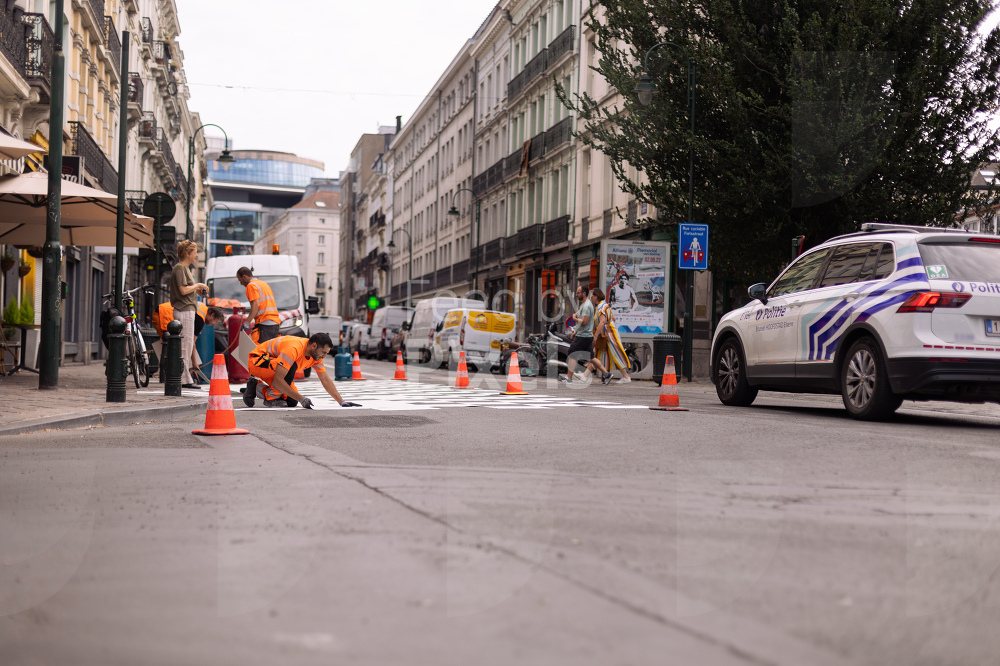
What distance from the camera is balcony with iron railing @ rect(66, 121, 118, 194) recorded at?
30172 millimetres

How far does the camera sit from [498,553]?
14.5 ft

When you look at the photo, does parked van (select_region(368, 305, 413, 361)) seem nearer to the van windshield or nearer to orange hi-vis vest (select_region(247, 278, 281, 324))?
the van windshield

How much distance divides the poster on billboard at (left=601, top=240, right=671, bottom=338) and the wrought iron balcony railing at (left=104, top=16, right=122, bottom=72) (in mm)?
20489

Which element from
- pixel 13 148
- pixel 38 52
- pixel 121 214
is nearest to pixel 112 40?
pixel 38 52

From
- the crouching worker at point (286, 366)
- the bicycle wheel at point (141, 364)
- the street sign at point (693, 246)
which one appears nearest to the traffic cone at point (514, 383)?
the crouching worker at point (286, 366)

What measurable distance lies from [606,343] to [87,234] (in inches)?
373

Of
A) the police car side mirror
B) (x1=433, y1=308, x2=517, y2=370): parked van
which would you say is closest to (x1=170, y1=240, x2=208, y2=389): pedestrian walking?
the police car side mirror

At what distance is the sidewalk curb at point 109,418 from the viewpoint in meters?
9.75

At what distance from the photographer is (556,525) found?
199 inches

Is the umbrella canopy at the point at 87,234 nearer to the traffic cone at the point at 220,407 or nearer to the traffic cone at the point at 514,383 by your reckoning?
the traffic cone at the point at 514,383

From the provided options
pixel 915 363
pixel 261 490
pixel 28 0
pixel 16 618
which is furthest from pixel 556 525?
pixel 28 0

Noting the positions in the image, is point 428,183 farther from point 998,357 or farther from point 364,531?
point 364,531

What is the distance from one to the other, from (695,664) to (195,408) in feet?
33.8

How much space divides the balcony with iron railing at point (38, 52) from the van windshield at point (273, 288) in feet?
17.8
